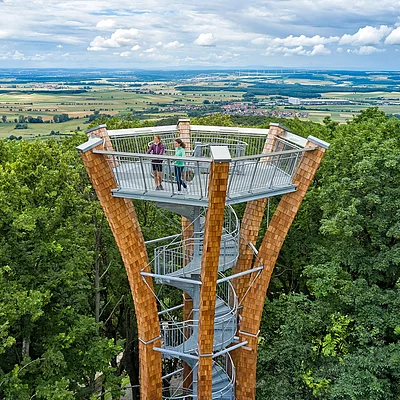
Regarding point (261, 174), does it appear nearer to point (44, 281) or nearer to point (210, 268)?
point (210, 268)

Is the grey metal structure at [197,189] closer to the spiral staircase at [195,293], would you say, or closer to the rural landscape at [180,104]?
the spiral staircase at [195,293]

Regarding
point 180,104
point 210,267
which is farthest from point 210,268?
point 180,104

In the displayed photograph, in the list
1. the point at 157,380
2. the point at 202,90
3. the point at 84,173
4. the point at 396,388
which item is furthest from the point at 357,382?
the point at 202,90

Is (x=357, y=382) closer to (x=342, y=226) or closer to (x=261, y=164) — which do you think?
(x=342, y=226)

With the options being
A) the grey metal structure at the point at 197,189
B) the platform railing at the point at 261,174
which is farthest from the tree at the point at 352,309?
the platform railing at the point at 261,174

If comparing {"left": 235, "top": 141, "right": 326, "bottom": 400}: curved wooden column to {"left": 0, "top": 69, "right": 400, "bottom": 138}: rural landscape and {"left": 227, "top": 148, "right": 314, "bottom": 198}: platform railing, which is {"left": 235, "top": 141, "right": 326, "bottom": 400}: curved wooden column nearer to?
{"left": 227, "top": 148, "right": 314, "bottom": 198}: platform railing

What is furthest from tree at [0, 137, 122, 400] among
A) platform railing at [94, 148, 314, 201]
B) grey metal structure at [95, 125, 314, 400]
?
platform railing at [94, 148, 314, 201]

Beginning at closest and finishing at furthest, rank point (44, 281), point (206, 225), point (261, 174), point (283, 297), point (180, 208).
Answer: point (206, 225) < point (261, 174) < point (180, 208) < point (44, 281) < point (283, 297)
